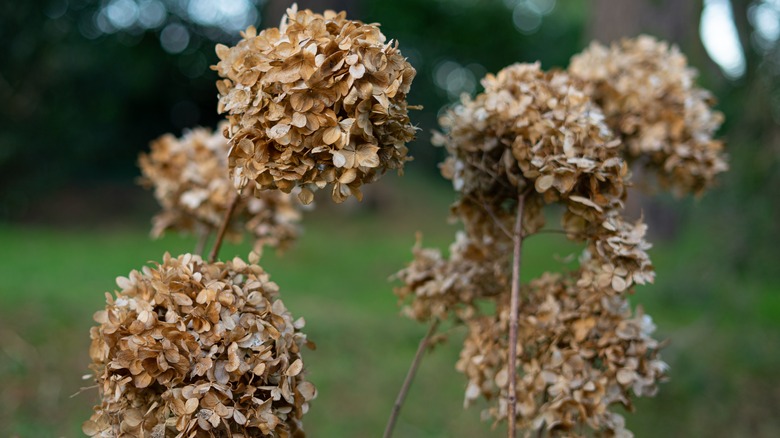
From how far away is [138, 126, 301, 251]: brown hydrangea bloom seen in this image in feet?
5.16

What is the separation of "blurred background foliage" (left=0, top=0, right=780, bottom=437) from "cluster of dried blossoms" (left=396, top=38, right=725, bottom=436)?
1.71 m

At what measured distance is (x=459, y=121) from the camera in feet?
3.98

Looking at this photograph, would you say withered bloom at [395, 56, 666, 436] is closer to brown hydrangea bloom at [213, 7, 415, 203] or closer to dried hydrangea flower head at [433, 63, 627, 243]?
dried hydrangea flower head at [433, 63, 627, 243]

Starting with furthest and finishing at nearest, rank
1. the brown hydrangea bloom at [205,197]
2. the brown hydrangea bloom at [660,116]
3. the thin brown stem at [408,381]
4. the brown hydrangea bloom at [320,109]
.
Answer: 1. the brown hydrangea bloom at [205,197]
2. the brown hydrangea bloom at [660,116]
3. the thin brown stem at [408,381]
4. the brown hydrangea bloom at [320,109]

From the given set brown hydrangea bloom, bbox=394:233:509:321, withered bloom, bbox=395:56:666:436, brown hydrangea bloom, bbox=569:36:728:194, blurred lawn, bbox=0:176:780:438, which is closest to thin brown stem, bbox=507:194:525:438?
withered bloom, bbox=395:56:666:436

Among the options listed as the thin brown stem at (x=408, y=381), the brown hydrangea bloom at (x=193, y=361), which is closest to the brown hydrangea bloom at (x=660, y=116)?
the thin brown stem at (x=408, y=381)

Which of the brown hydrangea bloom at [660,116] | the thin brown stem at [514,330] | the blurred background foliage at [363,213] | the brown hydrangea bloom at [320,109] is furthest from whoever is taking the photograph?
the blurred background foliage at [363,213]

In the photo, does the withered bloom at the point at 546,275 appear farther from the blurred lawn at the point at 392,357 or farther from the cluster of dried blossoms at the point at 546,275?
the blurred lawn at the point at 392,357

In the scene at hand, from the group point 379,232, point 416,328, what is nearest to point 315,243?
point 379,232

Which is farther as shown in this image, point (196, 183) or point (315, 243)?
point (315, 243)

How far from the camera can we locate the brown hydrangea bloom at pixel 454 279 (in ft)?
4.28

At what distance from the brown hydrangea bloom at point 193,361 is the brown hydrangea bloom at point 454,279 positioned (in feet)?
1.17

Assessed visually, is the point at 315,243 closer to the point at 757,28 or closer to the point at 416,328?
the point at 416,328

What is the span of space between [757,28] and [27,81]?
683 centimetres
